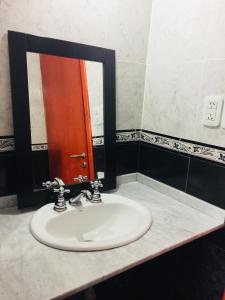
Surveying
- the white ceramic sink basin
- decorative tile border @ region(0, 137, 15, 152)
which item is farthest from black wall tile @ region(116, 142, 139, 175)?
decorative tile border @ region(0, 137, 15, 152)

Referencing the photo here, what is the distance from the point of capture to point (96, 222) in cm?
108

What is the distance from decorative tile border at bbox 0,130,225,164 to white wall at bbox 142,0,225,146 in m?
0.03

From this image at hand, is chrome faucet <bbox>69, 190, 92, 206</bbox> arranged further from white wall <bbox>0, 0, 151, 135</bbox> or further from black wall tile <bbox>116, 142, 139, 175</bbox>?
white wall <bbox>0, 0, 151, 135</bbox>

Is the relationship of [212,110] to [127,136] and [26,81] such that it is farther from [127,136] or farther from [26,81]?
[26,81]

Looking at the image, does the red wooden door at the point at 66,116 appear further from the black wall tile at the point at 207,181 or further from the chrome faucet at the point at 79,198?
the black wall tile at the point at 207,181

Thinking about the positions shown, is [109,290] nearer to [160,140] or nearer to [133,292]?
[133,292]

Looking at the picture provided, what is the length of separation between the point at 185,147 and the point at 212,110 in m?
0.21

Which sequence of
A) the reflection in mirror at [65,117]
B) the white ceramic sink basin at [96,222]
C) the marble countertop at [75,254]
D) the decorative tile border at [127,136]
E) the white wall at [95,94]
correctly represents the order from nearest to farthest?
1. the marble countertop at [75,254]
2. the white ceramic sink basin at [96,222]
3. the reflection in mirror at [65,117]
4. the white wall at [95,94]
5. the decorative tile border at [127,136]

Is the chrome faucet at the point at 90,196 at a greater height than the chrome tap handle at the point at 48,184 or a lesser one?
lesser

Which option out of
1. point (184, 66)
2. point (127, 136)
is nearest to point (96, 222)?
point (127, 136)

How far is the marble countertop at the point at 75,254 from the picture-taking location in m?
0.63

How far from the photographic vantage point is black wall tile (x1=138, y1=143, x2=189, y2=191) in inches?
44.8

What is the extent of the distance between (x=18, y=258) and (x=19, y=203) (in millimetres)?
294

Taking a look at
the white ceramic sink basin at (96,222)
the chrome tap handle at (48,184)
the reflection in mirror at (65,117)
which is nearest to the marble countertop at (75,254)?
the white ceramic sink basin at (96,222)
